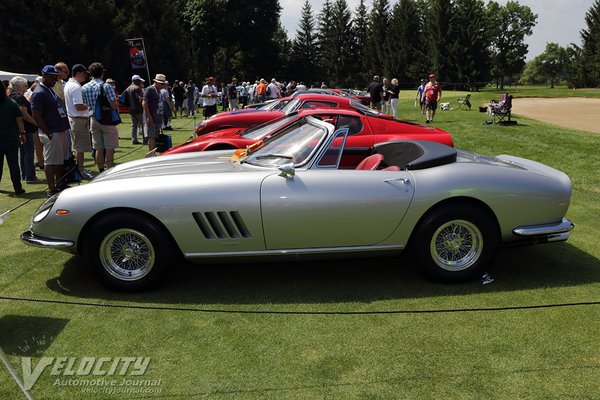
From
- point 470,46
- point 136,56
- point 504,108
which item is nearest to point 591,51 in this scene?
point 470,46

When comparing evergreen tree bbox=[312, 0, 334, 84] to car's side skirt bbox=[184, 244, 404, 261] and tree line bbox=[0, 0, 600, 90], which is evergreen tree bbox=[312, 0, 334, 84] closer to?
tree line bbox=[0, 0, 600, 90]

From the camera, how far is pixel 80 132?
320 inches

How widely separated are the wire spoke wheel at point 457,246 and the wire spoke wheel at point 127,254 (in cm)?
233

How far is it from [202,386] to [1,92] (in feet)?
19.0

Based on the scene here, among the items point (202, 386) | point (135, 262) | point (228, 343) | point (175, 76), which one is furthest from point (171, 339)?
point (175, 76)

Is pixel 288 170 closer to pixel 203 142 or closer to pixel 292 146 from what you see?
pixel 292 146

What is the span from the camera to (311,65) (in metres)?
76.4

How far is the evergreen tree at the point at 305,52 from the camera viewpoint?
74.0 meters

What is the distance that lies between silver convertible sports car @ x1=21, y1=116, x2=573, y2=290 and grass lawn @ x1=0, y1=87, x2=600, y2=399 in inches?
13.6

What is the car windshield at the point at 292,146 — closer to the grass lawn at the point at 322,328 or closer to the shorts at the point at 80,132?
the grass lawn at the point at 322,328

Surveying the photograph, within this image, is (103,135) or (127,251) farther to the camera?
(103,135)

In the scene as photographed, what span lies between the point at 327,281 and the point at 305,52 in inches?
3058

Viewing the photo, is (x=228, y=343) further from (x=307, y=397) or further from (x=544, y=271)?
(x=544, y=271)

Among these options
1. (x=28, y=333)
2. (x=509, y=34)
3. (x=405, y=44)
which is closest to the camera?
(x=28, y=333)
